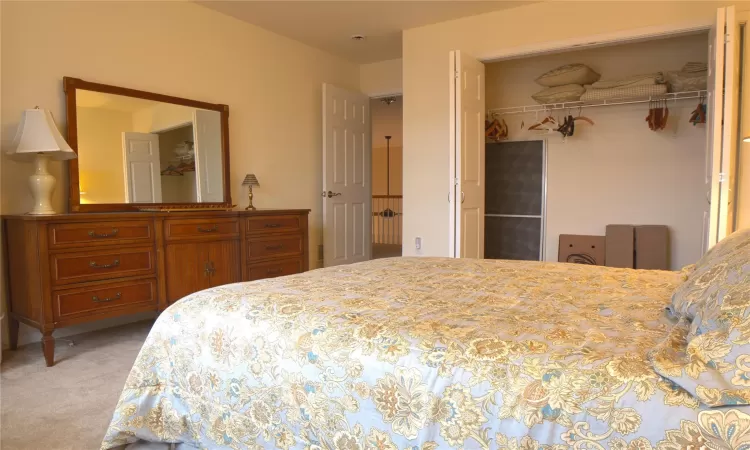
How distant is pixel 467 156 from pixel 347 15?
1.67 meters

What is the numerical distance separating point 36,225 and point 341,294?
2.09 m

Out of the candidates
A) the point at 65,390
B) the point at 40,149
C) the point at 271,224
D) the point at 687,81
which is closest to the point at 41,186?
the point at 40,149

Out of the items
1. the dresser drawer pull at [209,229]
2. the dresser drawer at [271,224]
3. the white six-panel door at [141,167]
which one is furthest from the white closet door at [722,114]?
the white six-panel door at [141,167]

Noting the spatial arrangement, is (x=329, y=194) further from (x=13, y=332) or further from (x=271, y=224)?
(x=13, y=332)

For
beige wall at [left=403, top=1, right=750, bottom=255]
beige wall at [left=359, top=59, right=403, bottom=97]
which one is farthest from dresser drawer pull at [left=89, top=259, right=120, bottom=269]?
beige wall at [left=359, top=59, right=403, bottom=97]

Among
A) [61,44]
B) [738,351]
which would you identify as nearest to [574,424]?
[738,351]

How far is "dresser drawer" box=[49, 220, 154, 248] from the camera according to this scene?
2717 mm

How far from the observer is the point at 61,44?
3184mm

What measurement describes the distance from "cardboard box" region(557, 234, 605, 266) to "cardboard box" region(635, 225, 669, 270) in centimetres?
32

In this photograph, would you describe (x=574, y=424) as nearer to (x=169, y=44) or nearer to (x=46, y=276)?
(x=46, y=276)

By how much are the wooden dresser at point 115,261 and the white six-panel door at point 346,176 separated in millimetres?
1434

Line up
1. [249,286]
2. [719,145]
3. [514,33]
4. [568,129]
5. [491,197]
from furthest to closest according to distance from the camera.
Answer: [491,197], [568,129], [514,33], [719,145], [249,286]

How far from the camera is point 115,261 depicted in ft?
9.78

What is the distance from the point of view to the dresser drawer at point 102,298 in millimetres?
2744
